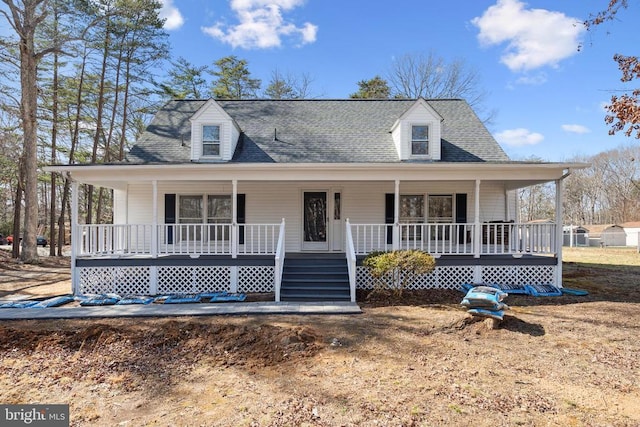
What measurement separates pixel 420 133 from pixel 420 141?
260 millimetres

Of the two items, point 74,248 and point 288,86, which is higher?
point 288,86

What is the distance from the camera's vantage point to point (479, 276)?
984 centimetres

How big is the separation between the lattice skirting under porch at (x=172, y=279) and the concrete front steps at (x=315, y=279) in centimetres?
72

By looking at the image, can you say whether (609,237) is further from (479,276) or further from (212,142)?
(212,142)

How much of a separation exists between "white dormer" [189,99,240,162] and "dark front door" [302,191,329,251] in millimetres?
2982

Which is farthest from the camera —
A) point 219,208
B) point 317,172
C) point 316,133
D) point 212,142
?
point 316,133

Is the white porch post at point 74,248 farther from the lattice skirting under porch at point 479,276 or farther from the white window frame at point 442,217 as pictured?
the white window frame at point 442,217

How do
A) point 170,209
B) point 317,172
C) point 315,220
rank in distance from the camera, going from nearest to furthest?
point 317,172, point 170,209, point 315,220

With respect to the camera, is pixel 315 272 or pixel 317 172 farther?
pixel 317 172

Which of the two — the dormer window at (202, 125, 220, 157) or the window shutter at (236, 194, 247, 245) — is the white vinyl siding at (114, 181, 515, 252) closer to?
the window shutter at (236, 194, 247, 245)

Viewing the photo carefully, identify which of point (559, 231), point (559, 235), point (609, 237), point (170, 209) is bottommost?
point (609, 237)

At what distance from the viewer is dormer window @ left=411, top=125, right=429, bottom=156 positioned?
11148 millimetres

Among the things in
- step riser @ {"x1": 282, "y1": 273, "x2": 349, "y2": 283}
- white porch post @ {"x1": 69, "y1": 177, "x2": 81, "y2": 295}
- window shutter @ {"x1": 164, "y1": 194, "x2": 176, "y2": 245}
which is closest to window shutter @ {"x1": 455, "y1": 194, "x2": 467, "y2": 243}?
step riser @ {"x1": 282, "y1": 273, "x2": 349, "y2": 283}

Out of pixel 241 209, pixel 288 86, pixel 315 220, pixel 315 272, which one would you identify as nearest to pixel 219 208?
pixel 241 209
